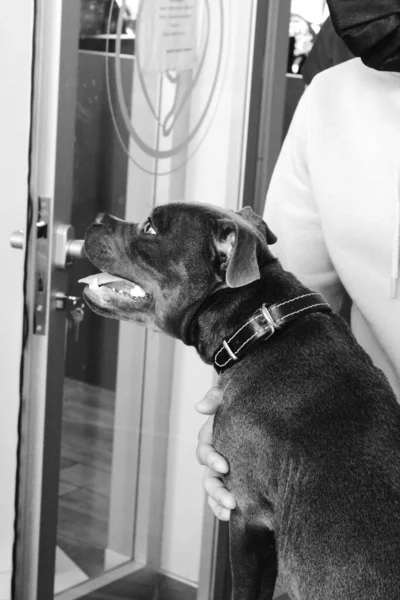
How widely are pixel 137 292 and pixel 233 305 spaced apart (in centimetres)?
20

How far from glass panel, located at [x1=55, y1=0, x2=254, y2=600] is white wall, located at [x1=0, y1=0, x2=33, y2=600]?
0.21 metres

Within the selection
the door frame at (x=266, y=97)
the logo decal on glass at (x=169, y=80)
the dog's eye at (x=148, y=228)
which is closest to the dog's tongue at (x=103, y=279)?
the dog's eye at (x=148, y=228)

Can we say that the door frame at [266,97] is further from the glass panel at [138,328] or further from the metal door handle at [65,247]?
the metal door handle at [65,247]

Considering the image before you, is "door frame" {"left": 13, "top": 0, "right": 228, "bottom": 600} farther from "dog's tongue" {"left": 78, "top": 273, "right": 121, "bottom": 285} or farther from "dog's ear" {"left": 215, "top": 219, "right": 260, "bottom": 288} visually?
"dog's ear" {"left": 215, "top": 219, "right": 260, "bottom": 288}

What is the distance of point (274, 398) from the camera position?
1.45m

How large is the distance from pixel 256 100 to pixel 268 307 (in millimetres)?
1257

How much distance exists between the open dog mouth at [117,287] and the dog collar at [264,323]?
0.68ft

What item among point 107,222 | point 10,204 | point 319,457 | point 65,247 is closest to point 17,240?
point 65,247

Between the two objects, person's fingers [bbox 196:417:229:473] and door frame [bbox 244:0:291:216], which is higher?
door frame [bbox 244:0:291:216]

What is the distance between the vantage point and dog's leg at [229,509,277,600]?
149cm

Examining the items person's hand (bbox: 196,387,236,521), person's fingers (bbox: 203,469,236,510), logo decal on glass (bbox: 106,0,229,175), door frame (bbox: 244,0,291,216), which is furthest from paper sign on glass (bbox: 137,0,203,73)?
person's fingers (bbox: 203,469,236,510)

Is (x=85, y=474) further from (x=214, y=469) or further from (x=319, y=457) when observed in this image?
(x=319, y=457)

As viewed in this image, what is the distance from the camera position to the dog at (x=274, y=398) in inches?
53.0

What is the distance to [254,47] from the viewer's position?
8.41ft
